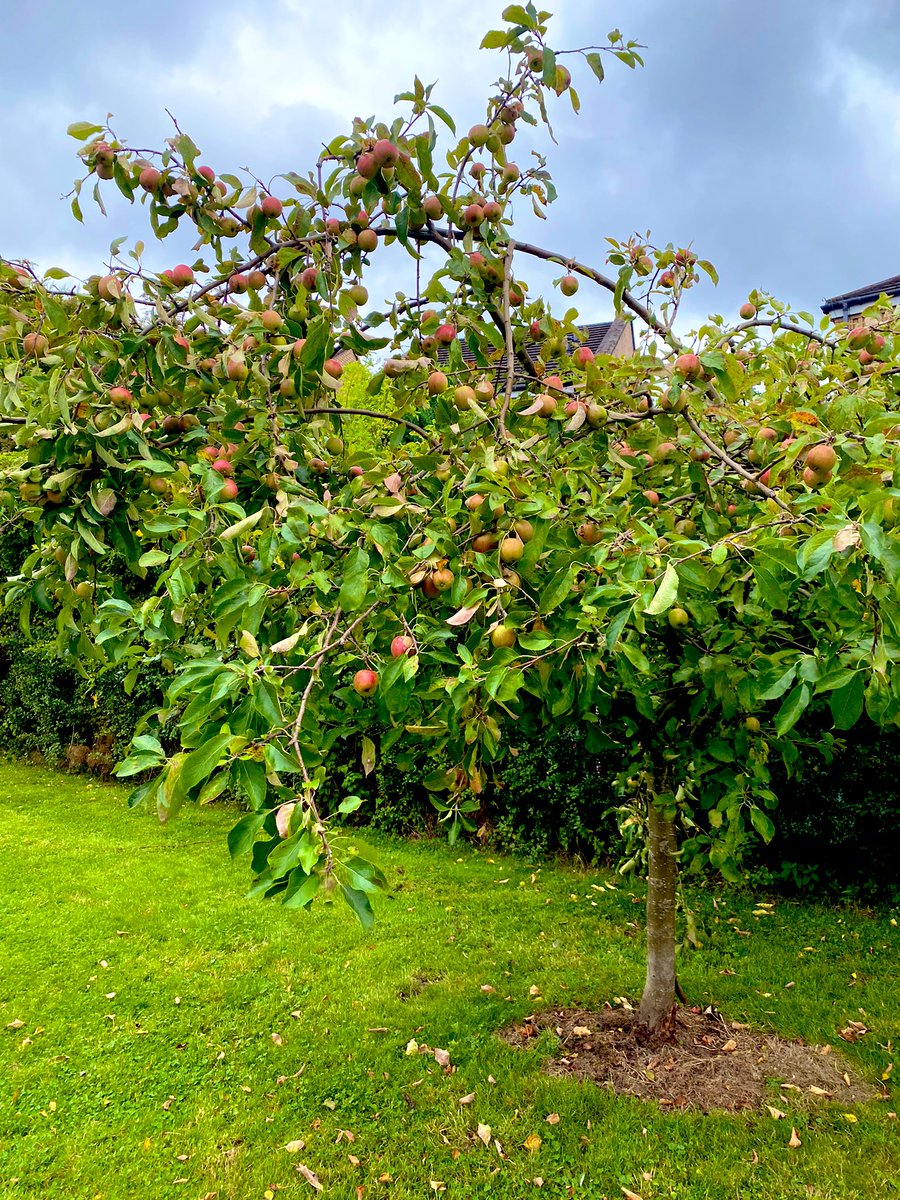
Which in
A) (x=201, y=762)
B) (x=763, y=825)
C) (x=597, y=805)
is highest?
(x=201, y=762)

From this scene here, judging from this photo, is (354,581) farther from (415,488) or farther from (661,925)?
(661,925)

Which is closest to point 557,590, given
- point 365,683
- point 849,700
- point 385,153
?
point 365,683

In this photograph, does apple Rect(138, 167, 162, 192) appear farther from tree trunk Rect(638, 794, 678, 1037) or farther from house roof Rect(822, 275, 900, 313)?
house roof Rect(822, 275, 900, 313)

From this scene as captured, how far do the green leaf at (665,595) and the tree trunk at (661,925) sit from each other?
2356 mm

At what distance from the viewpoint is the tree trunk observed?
352 cm

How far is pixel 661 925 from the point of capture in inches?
139

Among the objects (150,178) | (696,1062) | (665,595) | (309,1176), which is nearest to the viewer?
(665,595)

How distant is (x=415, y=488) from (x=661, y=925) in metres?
2.53

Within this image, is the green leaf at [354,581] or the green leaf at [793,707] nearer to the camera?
the green leaf at [793,707]

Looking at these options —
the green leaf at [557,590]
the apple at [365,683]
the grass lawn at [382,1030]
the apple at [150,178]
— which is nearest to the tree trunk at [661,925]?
the grass lawn at [382,1030]

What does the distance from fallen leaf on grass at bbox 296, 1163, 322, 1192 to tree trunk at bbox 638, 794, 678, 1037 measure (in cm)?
162

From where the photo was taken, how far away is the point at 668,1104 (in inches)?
126

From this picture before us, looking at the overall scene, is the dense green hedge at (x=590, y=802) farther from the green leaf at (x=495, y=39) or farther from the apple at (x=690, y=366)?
the green leaf at (x=495, y=39)

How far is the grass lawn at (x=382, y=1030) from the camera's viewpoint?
2.89 meters
